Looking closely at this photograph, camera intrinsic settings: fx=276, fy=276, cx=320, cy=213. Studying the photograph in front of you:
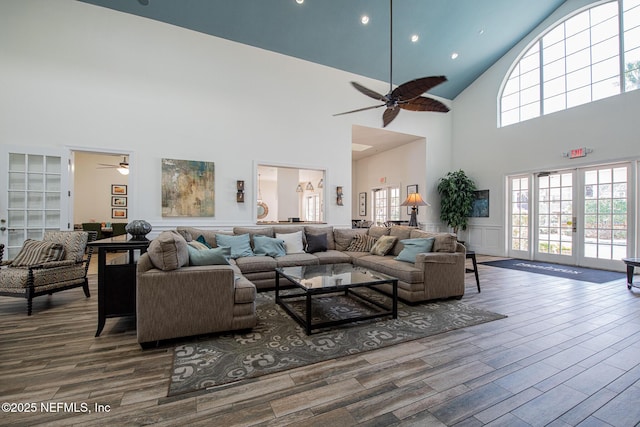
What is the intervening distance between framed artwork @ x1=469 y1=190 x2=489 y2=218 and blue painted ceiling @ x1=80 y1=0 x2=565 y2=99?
10.7ft

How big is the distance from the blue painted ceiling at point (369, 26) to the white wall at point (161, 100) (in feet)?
0.84

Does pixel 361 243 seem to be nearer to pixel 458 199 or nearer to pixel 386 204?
pixel 458 199

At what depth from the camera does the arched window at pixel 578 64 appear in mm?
5047

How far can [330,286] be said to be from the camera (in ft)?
Result: 8.56

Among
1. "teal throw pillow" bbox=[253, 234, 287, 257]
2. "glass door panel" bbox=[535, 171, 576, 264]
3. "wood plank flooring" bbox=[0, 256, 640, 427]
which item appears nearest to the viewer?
"wood plank flooring" bbox=[0, 256, 640, 427]

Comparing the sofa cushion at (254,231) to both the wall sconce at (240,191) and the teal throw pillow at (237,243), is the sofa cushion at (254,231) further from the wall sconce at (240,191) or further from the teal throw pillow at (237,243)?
the wall sconce at (240,191)

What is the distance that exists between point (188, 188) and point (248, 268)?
2230 millimetres

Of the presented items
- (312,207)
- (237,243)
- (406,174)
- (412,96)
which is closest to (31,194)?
(237,243)

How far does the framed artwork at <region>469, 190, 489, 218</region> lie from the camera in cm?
738

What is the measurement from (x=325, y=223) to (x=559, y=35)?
21.6 feet

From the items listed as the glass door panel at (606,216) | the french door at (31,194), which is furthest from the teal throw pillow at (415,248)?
the french door at (31,194)

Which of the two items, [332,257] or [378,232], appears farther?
[378,232]

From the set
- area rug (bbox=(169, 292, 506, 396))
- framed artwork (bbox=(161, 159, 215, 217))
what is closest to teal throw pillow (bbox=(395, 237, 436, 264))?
area rug (bbox=(169, 292, 506, 396))

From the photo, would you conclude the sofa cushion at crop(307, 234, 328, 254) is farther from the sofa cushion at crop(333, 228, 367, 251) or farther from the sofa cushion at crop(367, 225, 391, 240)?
the sofa cushion at crop(367, 225, 391, 240)
